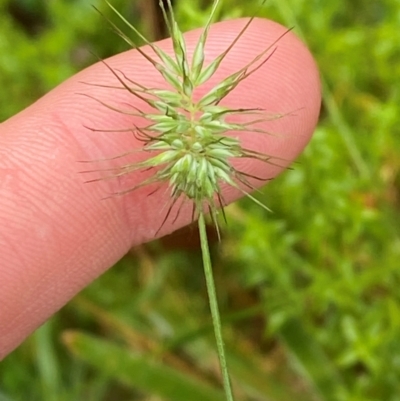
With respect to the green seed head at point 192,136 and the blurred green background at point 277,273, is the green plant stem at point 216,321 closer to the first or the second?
the green seed head at point 192,136

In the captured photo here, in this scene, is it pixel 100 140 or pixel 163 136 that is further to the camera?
pixel 100 140

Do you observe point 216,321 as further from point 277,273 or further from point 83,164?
point 277,273

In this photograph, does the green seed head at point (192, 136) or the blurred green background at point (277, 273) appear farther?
the blurred green background at point (277, 273)

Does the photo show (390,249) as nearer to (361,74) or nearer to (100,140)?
(361,74)

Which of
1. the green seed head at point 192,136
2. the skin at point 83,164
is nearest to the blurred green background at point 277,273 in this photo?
the skin at point 83,164

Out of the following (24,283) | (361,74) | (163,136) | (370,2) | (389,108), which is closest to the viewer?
(163,136)

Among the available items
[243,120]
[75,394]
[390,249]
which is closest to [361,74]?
[390,249]
